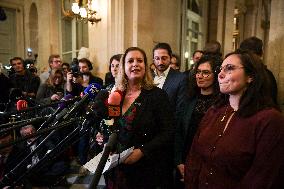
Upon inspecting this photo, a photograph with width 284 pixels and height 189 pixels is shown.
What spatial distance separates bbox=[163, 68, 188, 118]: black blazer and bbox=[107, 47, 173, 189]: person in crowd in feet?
2.07

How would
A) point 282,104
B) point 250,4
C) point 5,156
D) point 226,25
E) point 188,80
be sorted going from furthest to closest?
1. point 250,4
2. point 226,25
3. point 282,104
4. point 188,80
5. point 5,156

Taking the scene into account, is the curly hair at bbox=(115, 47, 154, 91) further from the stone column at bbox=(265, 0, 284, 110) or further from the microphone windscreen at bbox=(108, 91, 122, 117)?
the stone column at bbox=(265, 0, 284, 110)

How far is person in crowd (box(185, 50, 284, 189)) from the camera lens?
1.43 metres

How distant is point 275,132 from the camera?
4.71ft

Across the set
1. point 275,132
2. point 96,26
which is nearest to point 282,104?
point 275,132

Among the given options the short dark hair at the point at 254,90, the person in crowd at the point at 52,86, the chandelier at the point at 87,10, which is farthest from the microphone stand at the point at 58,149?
the chandelier at the point at 87,10

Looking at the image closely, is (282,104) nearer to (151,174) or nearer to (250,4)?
(151,174)

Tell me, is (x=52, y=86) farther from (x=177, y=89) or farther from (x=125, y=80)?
(x=125, y=80)

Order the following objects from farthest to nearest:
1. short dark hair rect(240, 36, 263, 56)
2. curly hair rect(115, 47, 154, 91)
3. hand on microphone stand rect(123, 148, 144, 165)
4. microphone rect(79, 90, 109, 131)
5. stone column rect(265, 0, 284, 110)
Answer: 1. stone column rect(265, 0, 284, 110)
2. short dark hair rect(240, 36, 263, 56)
3. curly hair rect(115, 47, 154, 91)
4. hand on microphone stand rect(123, 148, 144, 165)
5. microphone rect(79, 90, 109, 131)

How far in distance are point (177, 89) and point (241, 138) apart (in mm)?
1413

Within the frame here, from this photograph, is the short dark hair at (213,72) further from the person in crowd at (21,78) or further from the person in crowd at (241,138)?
the person in crowd at (21,78)

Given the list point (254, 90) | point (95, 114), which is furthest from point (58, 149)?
point (254, 90)

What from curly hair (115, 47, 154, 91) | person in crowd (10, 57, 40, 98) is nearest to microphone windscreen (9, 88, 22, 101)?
curly hair (115, 47, 154, 91)

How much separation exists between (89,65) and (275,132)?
3.47 m
